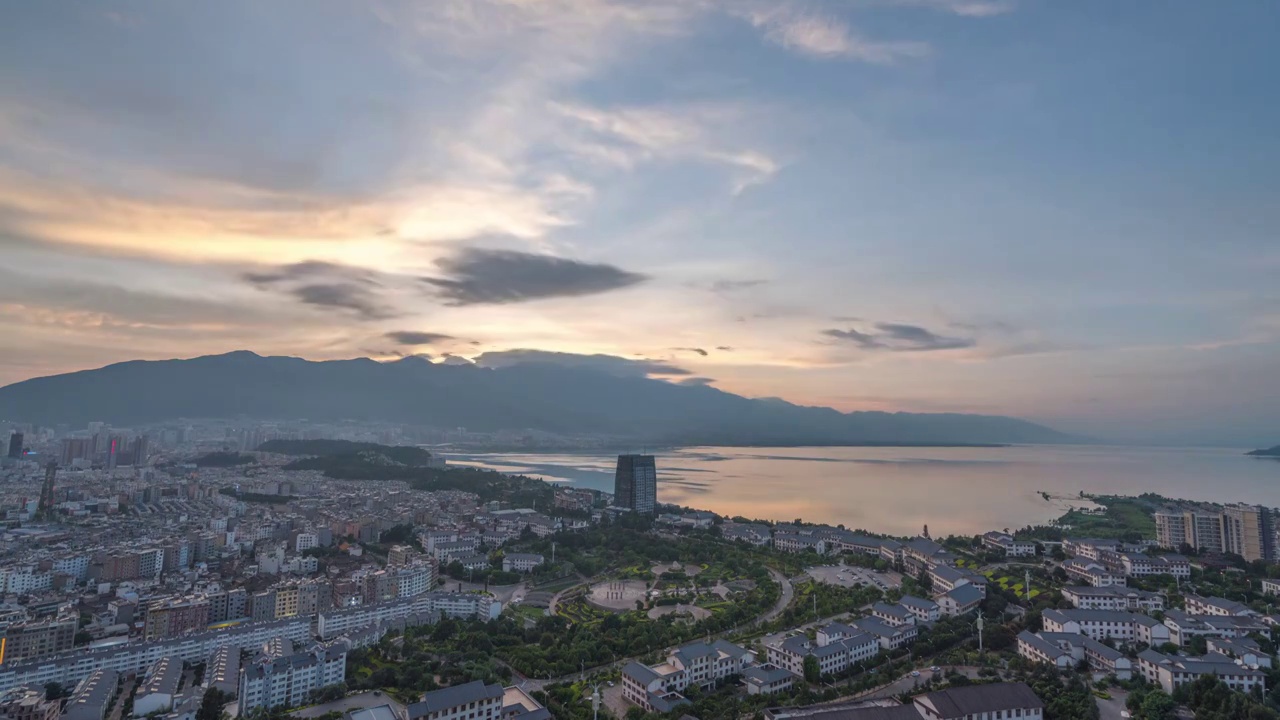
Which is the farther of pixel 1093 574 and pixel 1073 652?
pixel 1093 574

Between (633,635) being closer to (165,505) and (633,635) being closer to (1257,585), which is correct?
(1257,585)

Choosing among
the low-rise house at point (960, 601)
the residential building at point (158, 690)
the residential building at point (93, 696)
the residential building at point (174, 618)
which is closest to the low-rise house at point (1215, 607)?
the low-rise house at point (960, 601)

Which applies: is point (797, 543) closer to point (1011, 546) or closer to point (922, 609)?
point (1011, 546)

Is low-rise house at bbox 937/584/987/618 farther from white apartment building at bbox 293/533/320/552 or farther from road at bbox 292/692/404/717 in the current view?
white apartment building at bbox 293/533/320/552

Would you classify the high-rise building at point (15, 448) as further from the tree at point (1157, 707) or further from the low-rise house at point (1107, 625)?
the tree at point (1157, 707)

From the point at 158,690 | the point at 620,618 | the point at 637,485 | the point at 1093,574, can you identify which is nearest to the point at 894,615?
the point at 620,618

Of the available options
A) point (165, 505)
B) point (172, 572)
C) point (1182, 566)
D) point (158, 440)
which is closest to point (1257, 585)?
point (1182, 566)

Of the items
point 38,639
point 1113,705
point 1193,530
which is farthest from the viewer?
point 1193,530
